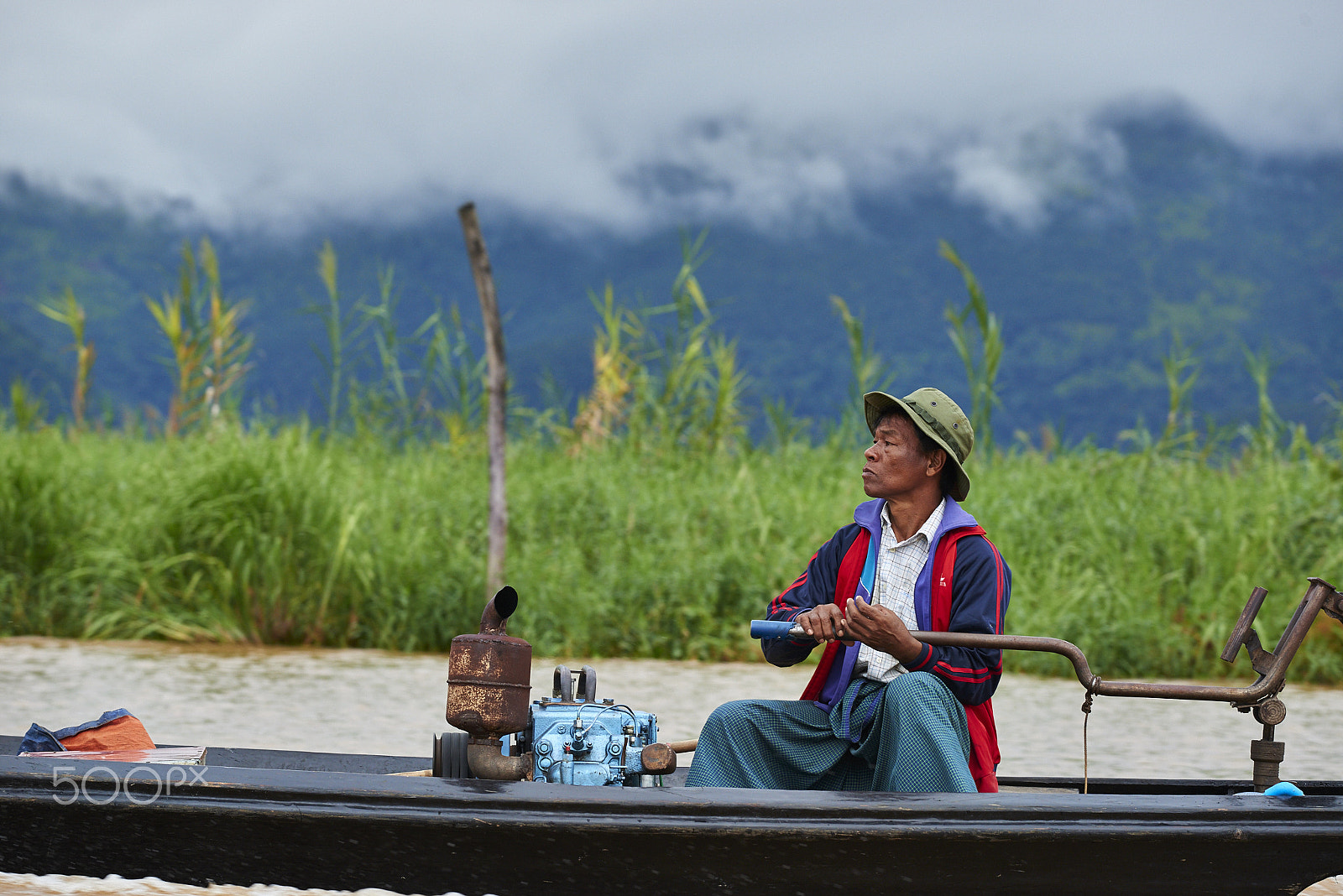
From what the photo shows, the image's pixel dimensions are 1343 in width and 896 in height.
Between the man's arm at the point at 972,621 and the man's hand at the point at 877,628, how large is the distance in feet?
0.22

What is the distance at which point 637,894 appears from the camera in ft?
8.82

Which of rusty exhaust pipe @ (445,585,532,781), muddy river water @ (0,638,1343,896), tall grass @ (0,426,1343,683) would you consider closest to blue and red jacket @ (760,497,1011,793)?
rusty exhaust pipe @ (445,585,532,781)

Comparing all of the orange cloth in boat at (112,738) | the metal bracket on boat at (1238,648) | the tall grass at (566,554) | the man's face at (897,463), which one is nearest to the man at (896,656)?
the man's face at (897,463)

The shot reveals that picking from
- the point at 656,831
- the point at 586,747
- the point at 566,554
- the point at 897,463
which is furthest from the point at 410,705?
the point at 897,463

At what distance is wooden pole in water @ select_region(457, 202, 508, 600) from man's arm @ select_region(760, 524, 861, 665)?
4.54 meters

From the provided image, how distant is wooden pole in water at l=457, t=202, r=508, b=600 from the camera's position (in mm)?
7469

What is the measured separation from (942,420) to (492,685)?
1103 mm

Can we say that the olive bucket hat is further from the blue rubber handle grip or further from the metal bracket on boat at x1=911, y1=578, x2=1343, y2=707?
the blue rubber handle grip

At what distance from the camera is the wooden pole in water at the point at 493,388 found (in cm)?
747

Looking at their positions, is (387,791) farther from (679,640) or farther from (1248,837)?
(679,640)

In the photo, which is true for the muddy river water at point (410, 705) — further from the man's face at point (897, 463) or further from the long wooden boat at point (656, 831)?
the man's face at point (897, 463)

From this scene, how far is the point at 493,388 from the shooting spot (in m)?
7.66

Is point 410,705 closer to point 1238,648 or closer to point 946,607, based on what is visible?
point 946,607

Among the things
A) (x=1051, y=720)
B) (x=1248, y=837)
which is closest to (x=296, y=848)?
(x=1248, y=837)
